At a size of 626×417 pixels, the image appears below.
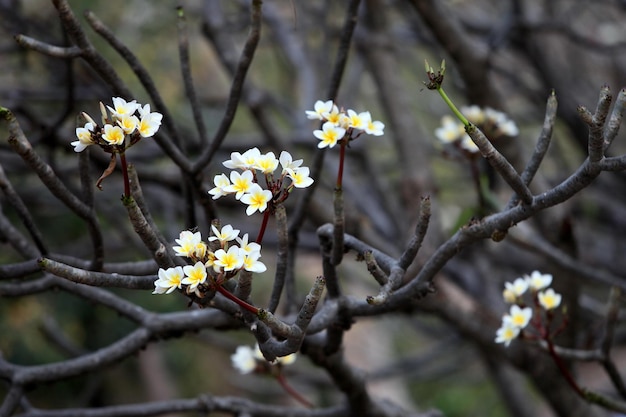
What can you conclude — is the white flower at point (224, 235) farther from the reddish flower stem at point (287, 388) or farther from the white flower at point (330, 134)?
the reddish flower stem at point (287, 388)

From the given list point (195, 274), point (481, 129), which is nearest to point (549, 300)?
point (481, 129)

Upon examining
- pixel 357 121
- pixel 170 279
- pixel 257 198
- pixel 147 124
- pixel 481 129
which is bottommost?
pixel 170 279

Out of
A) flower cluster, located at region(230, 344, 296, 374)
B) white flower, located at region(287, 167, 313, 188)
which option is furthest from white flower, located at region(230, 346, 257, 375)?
white flower, located at region(287, 167, 313, 188)

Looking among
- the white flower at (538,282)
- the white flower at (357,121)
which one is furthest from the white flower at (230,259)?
the white flower at (538,282)

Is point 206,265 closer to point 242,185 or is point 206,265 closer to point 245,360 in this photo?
point 242,185

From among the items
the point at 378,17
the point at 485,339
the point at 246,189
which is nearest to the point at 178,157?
the point at 246,189

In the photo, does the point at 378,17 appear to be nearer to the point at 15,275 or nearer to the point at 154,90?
the point at 154,90
